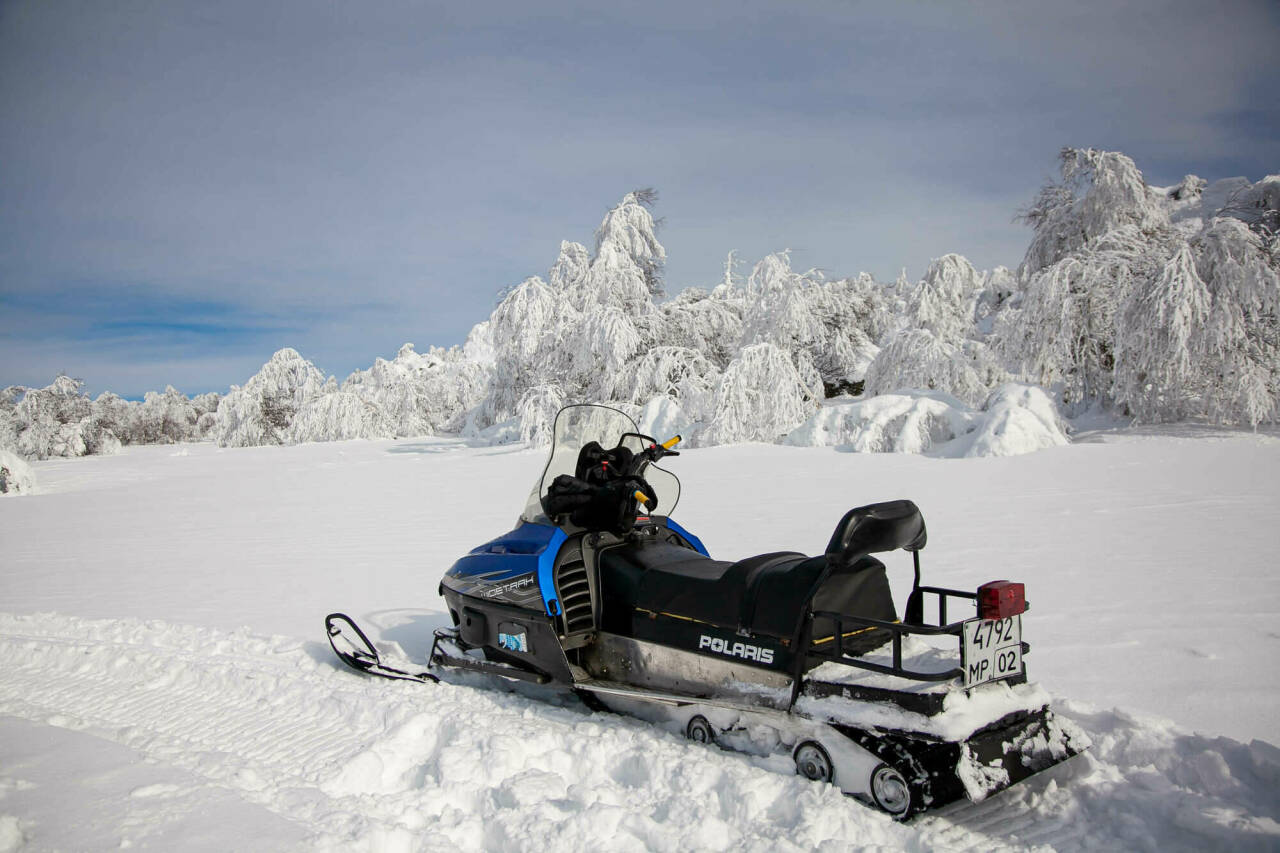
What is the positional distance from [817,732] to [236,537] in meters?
7.94

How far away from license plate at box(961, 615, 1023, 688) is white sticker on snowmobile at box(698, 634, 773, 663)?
25.2 inches

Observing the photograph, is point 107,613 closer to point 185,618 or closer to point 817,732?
point 185,618

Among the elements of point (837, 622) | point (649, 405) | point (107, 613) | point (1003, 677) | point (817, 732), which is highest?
point (649, 405)

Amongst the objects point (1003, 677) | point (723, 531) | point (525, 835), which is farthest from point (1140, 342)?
point (525, 835)

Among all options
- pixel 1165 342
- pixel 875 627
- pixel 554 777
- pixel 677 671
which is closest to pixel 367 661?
pixel 554 777

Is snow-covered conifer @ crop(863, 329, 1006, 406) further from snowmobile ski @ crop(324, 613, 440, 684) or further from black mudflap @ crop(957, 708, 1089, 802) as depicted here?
black mudflap @ crop(957, 708, 1089, 802)

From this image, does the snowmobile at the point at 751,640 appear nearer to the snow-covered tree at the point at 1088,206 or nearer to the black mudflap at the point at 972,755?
the black mudflap at the point at 972,755

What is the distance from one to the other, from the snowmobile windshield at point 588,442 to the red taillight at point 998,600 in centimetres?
153

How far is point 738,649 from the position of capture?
2.71m

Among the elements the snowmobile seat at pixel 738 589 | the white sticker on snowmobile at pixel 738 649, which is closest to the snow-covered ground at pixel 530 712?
the white sticker on snowmobile at pixel 738 649

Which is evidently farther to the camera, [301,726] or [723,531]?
[723,531]

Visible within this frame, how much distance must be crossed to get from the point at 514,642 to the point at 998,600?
79.2 inches

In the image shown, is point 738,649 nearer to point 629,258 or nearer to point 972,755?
point 972,755

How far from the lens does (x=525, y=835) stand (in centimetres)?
218
